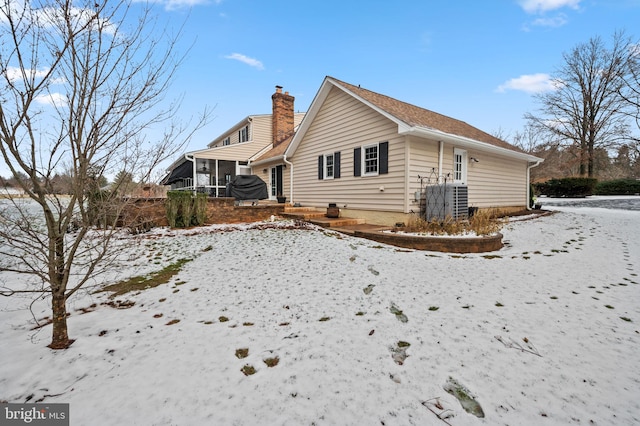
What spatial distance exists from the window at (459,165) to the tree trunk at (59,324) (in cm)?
1003

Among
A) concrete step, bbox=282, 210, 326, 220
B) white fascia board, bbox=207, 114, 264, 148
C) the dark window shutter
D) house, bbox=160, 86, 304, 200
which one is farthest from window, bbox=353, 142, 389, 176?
white fascia board, bbox=207, 114, 264, 148

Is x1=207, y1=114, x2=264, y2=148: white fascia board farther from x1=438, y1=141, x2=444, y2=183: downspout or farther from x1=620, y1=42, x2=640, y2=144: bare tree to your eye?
x1=620, y1=42, x2=640, y2=144: bare tree

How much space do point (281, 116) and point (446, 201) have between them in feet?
40.0

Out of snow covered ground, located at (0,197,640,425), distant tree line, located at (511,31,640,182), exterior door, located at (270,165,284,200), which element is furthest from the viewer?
distant tree line, located at (511,31,640,182)

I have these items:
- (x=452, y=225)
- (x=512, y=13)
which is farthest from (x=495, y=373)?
(x=512, y=13)

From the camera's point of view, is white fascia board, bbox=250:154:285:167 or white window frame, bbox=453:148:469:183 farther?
white fascia board, bbox=250:154:285:167

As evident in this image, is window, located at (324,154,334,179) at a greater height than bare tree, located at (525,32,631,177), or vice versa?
bare tree, located at (525,32,631,177)

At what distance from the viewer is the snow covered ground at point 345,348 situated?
1748mm

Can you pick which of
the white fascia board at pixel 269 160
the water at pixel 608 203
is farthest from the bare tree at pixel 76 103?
the water at pixel 608 203

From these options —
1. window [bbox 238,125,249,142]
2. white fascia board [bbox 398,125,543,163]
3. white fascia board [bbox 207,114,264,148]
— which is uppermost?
white fascia board [bbox 207,114,264,148]

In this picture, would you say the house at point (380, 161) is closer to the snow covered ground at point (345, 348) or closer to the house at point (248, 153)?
the house at point (248, 153)

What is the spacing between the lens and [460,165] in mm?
9742

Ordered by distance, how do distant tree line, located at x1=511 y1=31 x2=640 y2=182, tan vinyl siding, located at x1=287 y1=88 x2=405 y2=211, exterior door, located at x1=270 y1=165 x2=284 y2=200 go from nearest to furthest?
tan vinyl siding, located at x1=287 y1=88 x2=405 y2=211 < exterior door, located at x1=270 y1=165 x2=284 y2=200 < distant tree line, located at x1=511 y1=31 x2=640 y2=182

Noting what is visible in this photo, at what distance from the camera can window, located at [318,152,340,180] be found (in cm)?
1039
